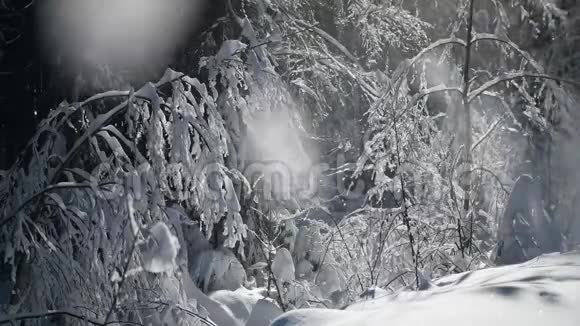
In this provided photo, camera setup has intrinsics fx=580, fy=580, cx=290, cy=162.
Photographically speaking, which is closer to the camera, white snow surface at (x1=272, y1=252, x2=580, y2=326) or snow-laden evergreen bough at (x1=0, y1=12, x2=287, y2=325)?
white snow surface at (x1=272, y1=252, x2=580, y2=326)

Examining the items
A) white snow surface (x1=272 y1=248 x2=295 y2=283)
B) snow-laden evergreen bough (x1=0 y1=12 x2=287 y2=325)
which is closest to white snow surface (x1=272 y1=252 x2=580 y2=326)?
snow-laden evergreen bough (x1=0 y1=12 x2=287 y2=325)

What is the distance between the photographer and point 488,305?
128cm

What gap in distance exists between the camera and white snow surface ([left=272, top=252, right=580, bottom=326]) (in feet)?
3.91

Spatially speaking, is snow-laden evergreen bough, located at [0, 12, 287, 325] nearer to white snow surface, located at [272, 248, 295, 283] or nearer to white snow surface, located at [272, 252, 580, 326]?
white snow surface, located at [272, 248, 295, 283]

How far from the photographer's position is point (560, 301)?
1.24m

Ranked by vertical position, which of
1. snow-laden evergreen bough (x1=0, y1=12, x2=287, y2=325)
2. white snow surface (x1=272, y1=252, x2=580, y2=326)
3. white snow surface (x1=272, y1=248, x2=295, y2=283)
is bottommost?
white snow surface (x1=272, y1=252, x2=580, y2=326)

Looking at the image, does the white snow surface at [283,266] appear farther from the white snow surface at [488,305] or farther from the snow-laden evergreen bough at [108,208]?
the white snow surface at [488,305]

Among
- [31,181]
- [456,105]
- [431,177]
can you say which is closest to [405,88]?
[456,105]

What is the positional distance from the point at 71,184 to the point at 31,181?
0.29 metres

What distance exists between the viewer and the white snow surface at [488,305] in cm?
119

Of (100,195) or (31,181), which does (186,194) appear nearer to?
(100,195)

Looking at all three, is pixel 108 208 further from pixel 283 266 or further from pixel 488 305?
pixel 488 305

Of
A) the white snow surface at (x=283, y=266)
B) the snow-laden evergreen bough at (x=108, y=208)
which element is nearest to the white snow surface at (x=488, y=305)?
the snow-laden evergreen bough at (x=108, y=208)

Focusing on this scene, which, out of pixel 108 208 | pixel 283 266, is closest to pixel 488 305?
pixel 108 208
